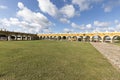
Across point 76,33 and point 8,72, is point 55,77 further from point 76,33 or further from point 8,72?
point 76,33

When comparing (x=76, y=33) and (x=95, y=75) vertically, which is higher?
(x=76, y=33)

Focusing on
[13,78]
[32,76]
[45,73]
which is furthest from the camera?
[45,73]

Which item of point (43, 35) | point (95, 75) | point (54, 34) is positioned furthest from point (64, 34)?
point (95, 75)

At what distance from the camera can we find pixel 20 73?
285 inches

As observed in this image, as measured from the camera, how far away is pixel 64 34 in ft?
256

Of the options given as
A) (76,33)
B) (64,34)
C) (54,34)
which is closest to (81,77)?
(76,33)

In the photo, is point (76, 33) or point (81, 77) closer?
point (81, 77)

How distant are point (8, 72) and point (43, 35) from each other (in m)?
81.9

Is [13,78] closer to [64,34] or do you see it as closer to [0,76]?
[0,76]

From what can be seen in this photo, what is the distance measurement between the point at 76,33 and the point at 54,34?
60.8ft

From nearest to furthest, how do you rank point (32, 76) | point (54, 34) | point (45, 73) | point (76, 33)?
point (32, 76), point (45, 73), point (76, 33), point (54, 34)

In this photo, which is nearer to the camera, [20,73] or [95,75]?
[20,73]

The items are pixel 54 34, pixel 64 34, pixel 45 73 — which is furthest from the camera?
pixel 54 34

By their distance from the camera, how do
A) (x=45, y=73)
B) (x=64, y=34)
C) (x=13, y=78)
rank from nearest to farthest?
(x=13, y=78)
(x=45, y=73)
(x=64, y=34)
